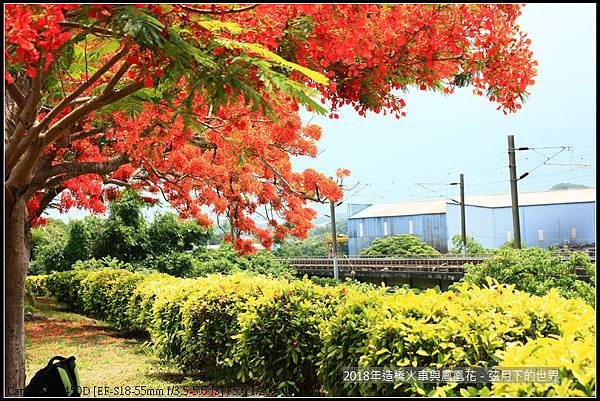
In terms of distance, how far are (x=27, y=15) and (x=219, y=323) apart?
4.26 m

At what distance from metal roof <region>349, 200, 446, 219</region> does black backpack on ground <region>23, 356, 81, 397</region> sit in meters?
29.5

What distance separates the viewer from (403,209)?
34.3 m

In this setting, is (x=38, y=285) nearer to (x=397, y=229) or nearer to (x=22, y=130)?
(x=22, y=130)

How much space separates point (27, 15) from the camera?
2.90 metres

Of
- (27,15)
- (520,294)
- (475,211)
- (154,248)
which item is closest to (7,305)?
(27,15)

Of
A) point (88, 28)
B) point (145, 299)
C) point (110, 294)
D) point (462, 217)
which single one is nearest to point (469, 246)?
point (462, 217)

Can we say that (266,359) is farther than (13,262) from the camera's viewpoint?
Yes

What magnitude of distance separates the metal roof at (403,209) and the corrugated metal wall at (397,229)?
21 centimetres

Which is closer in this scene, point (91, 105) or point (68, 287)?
point (91, 105)

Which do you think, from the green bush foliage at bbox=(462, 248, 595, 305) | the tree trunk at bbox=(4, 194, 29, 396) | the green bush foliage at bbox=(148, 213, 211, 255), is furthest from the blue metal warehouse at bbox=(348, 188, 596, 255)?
the tree trunk at bbox=(4, 194, 29, 396)

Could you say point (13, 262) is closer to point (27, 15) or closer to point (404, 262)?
point (27, 15)

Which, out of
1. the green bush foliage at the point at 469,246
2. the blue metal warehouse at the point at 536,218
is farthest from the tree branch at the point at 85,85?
the blue metal warehouse at the point at 536,218

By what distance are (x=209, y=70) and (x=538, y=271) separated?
24.3 ft

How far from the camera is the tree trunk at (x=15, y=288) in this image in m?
4.79
